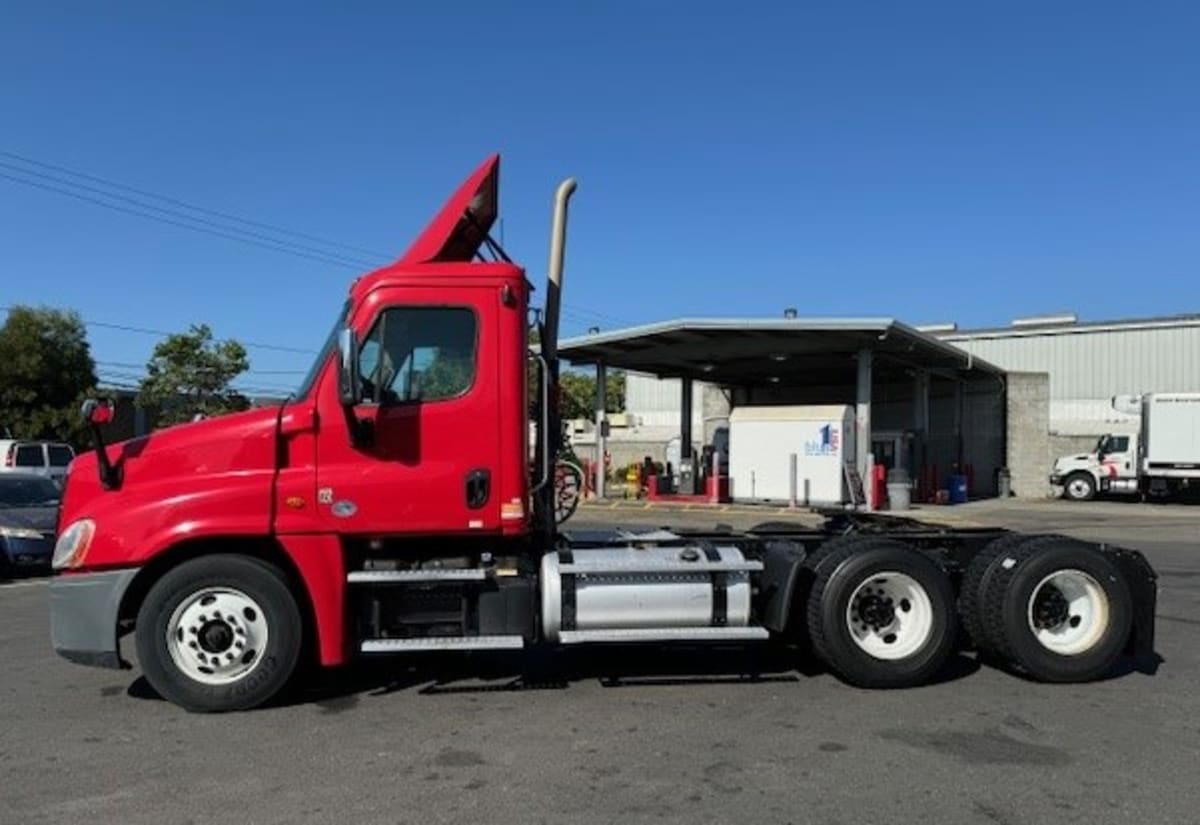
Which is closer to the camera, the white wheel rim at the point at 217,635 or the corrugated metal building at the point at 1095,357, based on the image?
the white wheel rim at the point at 217,635

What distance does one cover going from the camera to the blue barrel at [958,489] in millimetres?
34188

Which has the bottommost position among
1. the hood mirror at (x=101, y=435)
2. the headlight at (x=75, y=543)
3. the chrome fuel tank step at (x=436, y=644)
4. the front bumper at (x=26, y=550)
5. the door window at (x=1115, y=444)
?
the front bumper at (x=26, y=550)

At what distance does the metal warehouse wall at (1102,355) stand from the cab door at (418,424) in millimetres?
49949

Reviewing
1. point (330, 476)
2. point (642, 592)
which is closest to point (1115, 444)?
point (642, 592)

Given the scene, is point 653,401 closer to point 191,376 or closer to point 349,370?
point 191,376

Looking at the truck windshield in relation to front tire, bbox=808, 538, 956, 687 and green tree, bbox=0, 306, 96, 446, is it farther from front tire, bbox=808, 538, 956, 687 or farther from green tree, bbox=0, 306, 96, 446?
green tree, bbox=0, 306, 96, 446

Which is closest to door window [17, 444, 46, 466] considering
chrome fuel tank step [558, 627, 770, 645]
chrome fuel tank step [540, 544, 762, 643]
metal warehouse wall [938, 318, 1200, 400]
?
chrome fuel tank step [540, 544, 762, 643]

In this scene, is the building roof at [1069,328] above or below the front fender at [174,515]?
above

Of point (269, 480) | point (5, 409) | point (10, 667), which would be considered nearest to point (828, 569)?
point (269, 480)

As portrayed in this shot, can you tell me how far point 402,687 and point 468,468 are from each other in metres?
1.65

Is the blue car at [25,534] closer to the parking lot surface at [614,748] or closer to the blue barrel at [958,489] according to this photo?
the parking lot surface at [614,748]

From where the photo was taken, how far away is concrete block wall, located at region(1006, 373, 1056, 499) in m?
37.3

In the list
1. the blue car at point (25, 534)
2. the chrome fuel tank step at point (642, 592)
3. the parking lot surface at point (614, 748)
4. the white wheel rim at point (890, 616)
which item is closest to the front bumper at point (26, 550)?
the blue car at point (25, 534)

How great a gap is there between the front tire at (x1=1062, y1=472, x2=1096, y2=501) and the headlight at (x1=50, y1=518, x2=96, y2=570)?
3492cm
